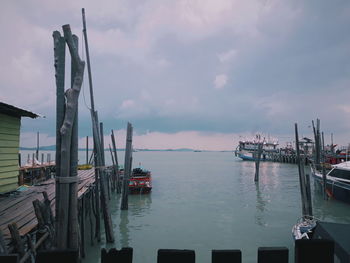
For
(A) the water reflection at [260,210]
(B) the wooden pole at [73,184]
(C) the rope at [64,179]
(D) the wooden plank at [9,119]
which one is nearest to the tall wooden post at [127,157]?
(D) the wooden plank at [9,119]

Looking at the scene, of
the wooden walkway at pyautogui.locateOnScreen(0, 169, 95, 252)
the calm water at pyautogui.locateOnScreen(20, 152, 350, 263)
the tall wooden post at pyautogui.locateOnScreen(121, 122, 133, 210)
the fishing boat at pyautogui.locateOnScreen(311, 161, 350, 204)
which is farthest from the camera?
the fishing boat at pyautogui.locateOnScreen(311, 161, 350, 204)

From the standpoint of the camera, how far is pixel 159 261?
1.96 metres

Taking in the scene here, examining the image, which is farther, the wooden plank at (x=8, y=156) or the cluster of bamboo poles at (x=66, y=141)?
the wooden plank at (x=8, y=156)

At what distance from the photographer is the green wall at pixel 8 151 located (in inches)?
395

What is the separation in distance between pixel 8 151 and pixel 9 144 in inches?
11.6

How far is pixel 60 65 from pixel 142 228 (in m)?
10.3

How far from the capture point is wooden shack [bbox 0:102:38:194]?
32.7ft

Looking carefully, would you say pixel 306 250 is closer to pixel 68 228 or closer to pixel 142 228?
pixel 68 228

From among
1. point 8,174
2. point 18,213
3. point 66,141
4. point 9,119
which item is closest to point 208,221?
point 18,213

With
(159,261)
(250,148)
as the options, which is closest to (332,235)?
(159,261)

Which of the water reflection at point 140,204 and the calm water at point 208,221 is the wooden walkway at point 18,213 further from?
the water reflection at point 140,204

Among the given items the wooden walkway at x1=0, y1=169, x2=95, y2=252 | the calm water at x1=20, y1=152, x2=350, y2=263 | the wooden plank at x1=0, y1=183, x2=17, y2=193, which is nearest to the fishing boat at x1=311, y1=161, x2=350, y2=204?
the calm water at x1=20, y1=152, x2=350, y2=263

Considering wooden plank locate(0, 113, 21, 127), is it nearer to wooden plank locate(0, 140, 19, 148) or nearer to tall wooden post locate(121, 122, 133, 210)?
wooden plank locate(0, 140, 19, 148)

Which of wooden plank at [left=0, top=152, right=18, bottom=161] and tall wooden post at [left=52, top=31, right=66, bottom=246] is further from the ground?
tall wooden post at [left=52, top=31, right=66, bottom=246]
